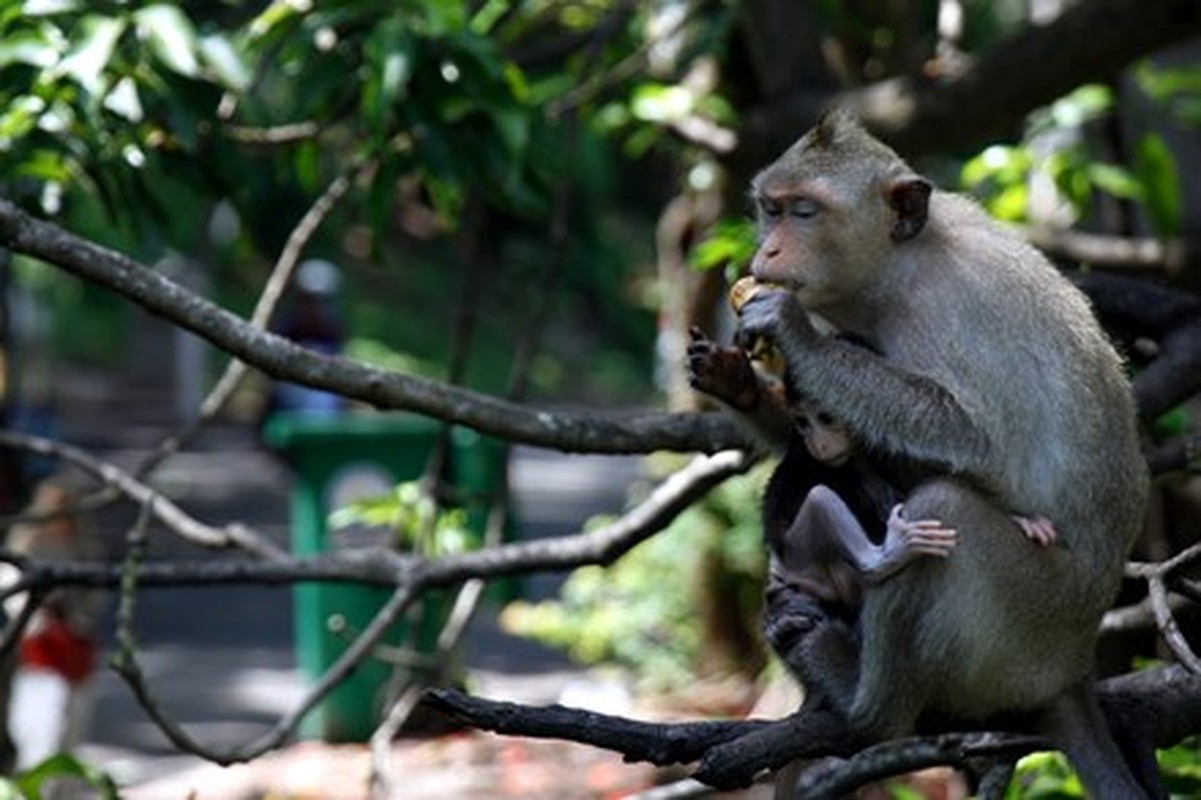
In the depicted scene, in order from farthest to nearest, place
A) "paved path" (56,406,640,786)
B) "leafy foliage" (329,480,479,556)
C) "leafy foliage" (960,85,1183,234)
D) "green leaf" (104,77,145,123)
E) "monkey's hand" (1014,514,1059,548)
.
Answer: "paved path" (56,406,640,786) → "leafy foliage" (960,85,1183,234) → "leafy foliage" (329,480,479,556) → "green leaf" (104,77,145,123) → "monkey's hand" (1014,514,1059,548)

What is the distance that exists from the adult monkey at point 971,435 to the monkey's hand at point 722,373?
0.16 feet

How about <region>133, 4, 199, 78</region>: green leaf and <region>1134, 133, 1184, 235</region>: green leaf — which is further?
<region>1134, 133, 1184, 235</region>: green leaf

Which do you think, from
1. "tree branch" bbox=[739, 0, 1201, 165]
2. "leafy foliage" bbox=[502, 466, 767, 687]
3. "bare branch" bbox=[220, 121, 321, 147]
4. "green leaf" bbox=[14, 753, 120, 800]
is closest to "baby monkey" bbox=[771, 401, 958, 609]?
"green leaf" bbox=[14, 753, 120, 800]

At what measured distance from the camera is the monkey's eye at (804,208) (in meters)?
4.10

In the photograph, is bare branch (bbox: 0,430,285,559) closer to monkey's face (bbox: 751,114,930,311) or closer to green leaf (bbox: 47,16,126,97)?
green leaf (bbox: 47,16,126,97)

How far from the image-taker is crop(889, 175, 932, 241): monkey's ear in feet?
13.5

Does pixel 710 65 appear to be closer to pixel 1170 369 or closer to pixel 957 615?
pixel 1170 369

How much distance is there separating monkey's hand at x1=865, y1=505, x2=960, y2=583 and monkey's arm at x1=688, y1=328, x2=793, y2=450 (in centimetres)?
40

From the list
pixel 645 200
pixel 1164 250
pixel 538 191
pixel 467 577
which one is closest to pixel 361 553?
pixel 467 577

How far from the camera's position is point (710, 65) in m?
8.45

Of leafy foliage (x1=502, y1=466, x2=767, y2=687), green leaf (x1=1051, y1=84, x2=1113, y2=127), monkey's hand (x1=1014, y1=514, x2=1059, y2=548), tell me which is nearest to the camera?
monkey's hand (x1=1014, y1=514, x2=1059, y2=548)

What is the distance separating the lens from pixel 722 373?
4.01 metres

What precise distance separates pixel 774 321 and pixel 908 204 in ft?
1.24

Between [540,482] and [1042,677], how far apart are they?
20.6 meters
